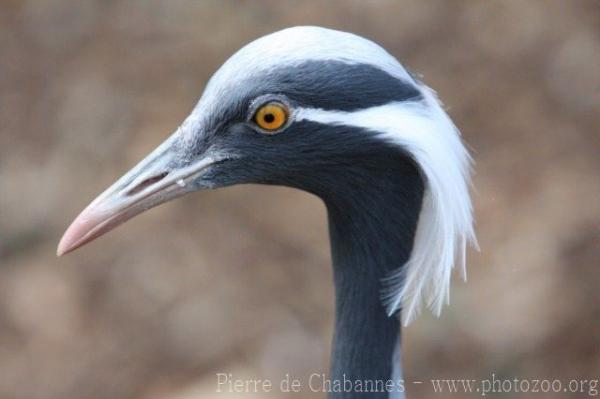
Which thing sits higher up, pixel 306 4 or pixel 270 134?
pixel 306 4

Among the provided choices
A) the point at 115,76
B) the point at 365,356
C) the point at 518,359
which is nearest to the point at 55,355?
the point at 115,76

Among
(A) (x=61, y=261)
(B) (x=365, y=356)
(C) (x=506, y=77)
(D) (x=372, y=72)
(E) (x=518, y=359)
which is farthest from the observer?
(C) (x=506, y=77)

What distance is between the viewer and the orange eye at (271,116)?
123 inches

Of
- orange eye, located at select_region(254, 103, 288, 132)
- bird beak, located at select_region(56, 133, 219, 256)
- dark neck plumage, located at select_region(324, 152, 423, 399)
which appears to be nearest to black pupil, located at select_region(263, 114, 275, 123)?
orange eye, located at select_region(254, 103, 288, 132)

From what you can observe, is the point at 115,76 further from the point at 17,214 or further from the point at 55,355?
the point at 55,355

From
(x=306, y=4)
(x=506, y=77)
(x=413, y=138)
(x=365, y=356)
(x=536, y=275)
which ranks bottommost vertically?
(x=365, y=356)

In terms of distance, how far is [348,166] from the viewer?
328 centimetres

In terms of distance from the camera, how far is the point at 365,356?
3492mm

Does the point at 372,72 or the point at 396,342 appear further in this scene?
the point at 396,342

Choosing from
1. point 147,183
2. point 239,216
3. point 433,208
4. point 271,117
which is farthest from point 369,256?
point 239,216

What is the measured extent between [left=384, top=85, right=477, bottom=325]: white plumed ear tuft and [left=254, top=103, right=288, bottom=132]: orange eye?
1.05 ft

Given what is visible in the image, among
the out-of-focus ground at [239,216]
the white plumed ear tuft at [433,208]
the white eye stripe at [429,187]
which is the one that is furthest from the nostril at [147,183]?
the out-of-focus ground at [239,216]

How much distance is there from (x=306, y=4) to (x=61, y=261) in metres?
2.75

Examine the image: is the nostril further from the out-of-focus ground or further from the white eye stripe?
the out-of-focus ground
